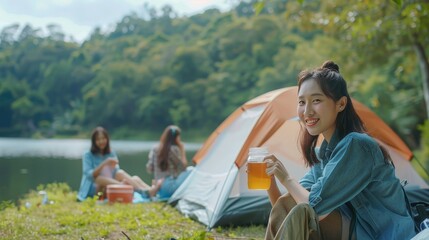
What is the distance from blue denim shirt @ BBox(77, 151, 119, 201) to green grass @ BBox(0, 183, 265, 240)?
760 millimetres

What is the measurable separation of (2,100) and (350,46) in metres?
51.7

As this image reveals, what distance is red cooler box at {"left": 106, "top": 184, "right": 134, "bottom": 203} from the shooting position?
6.71m

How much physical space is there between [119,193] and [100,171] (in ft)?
2.42

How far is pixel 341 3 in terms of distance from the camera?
10.9 metres

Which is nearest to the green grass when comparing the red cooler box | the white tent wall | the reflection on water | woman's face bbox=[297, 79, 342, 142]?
the white tent wall

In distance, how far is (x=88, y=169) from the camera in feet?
24.2

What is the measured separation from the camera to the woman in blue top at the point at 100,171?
23.8 feet

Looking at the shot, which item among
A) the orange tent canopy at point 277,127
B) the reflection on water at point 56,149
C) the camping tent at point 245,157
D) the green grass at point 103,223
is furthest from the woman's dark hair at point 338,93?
the reflection on water at point 56,149

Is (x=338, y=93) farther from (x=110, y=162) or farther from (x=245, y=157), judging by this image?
(x=110, y=162)

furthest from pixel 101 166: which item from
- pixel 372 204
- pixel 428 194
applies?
pixel 372 204

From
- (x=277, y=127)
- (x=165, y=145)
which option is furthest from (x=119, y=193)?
(x=277, y=127)

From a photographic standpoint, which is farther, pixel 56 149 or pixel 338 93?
pixel 56 149

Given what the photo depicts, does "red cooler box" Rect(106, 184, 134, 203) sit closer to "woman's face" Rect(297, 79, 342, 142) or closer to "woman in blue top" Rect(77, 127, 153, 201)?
"woman in blue top" Rect(77, 127, 153, 201)

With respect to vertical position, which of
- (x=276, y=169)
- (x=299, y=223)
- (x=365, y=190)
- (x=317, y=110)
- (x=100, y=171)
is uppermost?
(x=317, y=110)
